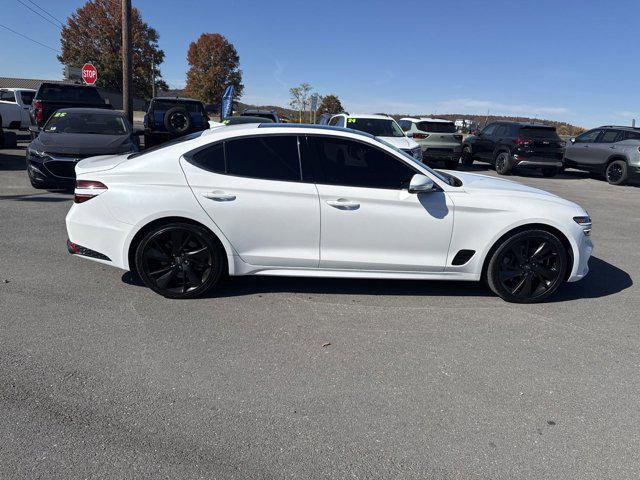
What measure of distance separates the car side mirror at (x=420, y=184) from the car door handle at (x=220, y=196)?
155cm

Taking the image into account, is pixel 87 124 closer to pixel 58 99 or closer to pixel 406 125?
pixel 58 99

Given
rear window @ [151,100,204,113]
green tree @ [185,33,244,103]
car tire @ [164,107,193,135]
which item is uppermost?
green tree @ [185,33,244,103]

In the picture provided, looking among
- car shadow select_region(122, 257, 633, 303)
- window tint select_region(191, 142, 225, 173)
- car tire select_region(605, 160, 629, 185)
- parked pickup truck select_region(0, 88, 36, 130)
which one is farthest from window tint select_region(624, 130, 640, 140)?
parked pickup truck select_region(0, 88, 36, 130)

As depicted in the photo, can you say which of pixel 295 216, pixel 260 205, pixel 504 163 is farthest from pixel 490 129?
pixel 260 205

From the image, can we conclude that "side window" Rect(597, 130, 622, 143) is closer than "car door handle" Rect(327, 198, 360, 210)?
No

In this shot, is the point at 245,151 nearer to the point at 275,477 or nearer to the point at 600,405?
the point at 275,477

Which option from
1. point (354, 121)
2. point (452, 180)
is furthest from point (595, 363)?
point (354, 121)

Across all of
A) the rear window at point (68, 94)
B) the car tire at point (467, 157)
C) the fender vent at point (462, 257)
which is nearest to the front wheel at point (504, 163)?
the car tire at point (467, 157)

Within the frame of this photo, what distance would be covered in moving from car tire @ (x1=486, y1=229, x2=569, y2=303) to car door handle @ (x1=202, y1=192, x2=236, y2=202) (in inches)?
96.2

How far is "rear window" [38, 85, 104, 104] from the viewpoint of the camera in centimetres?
1423

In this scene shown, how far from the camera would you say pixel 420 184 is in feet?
14.0

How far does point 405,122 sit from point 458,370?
14668 mm

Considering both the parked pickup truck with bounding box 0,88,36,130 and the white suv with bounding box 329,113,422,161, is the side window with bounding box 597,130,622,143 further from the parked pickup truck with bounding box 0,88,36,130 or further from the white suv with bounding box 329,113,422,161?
the parked pickup truck with bounding box 0,88,36,130

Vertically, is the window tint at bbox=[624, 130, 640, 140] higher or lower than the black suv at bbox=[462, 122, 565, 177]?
higher
